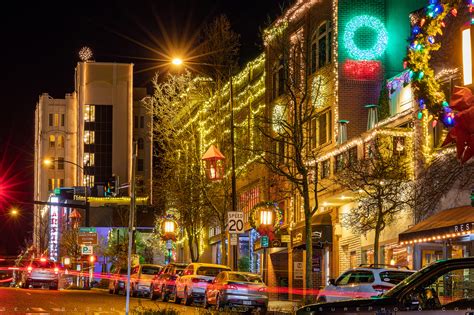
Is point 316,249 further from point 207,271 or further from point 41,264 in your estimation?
point 41,264

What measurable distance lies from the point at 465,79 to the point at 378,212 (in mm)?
18330

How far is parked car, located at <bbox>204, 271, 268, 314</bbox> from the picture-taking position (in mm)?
29250

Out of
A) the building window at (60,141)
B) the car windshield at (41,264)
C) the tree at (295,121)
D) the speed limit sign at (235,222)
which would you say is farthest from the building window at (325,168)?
the building window at (60,141)

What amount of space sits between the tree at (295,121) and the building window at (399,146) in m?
2.91

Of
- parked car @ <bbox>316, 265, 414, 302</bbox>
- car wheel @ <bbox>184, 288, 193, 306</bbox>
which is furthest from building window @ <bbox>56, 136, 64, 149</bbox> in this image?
parked car @ <bbox>316, 265, 414, 302</bbox>

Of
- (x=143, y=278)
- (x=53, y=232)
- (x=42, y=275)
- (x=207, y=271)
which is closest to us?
(x=207, y=271)

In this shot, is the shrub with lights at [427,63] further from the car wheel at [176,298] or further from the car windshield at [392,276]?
the car wheel at [176,298]

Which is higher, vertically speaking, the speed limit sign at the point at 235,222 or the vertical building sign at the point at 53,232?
the vertical building sign at the point at 53,232

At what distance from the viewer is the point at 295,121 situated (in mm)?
30281

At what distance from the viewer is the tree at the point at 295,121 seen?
29844mm

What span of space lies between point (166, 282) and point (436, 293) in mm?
27419

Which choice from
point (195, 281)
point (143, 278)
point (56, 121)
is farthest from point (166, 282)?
point (56, 121)

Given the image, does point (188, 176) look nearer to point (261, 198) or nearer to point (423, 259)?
point (261, 198)

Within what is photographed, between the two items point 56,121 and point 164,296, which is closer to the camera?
point 164,296
